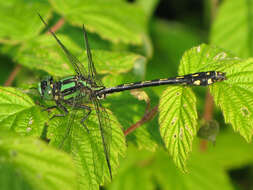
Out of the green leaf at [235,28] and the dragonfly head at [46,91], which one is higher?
the green leaf at [235,28]

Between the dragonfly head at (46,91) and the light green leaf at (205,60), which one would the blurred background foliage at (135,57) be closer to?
the dragonfly head at (46,91)

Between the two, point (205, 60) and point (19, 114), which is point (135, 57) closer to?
point (205, 60)

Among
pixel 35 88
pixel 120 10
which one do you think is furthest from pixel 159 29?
pixel 35 88

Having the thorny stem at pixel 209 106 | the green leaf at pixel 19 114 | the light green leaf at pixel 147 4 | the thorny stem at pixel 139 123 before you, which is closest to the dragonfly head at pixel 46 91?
the green leaf at pixel 19 114

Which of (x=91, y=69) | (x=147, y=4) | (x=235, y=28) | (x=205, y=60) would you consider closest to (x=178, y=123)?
(x=205, y=60)

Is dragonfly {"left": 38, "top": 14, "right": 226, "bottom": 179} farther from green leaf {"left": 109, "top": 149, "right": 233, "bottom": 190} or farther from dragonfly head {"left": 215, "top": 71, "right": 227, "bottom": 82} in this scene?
green leaf {"left": 109, "top": 149, "right": 233, "bottom": 190}

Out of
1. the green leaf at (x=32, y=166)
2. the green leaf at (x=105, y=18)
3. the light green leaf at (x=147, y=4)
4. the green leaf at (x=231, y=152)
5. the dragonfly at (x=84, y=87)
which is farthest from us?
the light green leaf at (x=147, y=4)
